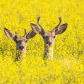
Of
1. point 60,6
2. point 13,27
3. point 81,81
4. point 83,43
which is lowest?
point 81,81

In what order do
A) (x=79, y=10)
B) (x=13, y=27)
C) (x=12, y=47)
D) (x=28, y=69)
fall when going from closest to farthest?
(x=28, y=69) < (x=12, y=47) < (x=13, y=27) < (x=79, y=10)

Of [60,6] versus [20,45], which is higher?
[60,6]

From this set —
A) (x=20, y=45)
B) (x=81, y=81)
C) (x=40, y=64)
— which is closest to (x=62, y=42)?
(x=20, y=45)

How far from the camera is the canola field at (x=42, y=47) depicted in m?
7.71

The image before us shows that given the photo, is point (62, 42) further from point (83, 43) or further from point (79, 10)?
point (79, 10)

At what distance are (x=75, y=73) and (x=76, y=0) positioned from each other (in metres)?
17.9

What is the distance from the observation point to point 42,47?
11664 millimetres

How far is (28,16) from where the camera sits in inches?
734

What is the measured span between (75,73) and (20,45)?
2.52 metres

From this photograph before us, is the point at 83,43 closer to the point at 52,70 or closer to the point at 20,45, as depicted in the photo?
the point at 20,45

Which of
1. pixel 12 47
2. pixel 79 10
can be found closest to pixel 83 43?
pixel 12 47

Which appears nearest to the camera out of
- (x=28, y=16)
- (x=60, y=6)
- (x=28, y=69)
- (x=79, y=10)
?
(x=28, y=69)

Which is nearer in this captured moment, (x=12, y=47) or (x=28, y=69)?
(x=28, y=69)

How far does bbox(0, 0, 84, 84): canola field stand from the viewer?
771cm
